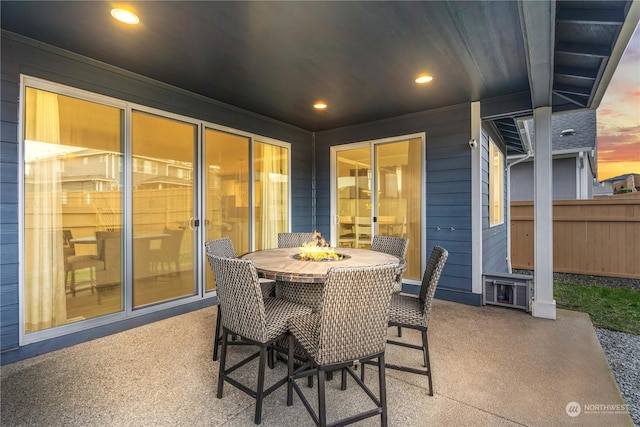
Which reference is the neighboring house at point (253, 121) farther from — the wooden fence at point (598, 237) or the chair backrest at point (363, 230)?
the wooden fence at point (598, 237)

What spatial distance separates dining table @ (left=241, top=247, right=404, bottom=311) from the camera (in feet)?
6.47

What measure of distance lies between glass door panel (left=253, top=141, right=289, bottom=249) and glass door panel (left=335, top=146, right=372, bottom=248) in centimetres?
96

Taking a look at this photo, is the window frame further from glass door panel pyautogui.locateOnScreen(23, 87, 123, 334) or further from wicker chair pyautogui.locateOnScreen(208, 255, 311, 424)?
glass door panel pyautogui.locateOnScreen(23, 87, 123, 334)

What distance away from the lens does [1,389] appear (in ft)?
6.97

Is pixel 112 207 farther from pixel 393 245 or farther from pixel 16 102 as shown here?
pixel 393 245

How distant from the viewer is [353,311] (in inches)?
62.4

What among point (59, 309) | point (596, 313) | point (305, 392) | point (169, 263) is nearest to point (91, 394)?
point (59, 309)

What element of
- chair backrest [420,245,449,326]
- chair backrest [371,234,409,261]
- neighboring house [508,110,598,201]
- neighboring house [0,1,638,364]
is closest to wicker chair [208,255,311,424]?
chair backrest [420,245,449,326]

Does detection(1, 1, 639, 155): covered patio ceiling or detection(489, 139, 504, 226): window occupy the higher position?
detection(1, 1, 639, 155): covered patio ceiling

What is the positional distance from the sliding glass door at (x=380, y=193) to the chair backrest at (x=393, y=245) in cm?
141

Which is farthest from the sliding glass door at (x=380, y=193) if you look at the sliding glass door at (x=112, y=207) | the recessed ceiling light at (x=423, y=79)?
the sliding glass door at (x=112, y=207)

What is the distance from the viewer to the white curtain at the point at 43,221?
104 inches

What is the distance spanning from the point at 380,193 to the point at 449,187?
1077 mm

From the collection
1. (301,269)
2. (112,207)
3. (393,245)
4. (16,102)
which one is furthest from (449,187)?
(16,102)
